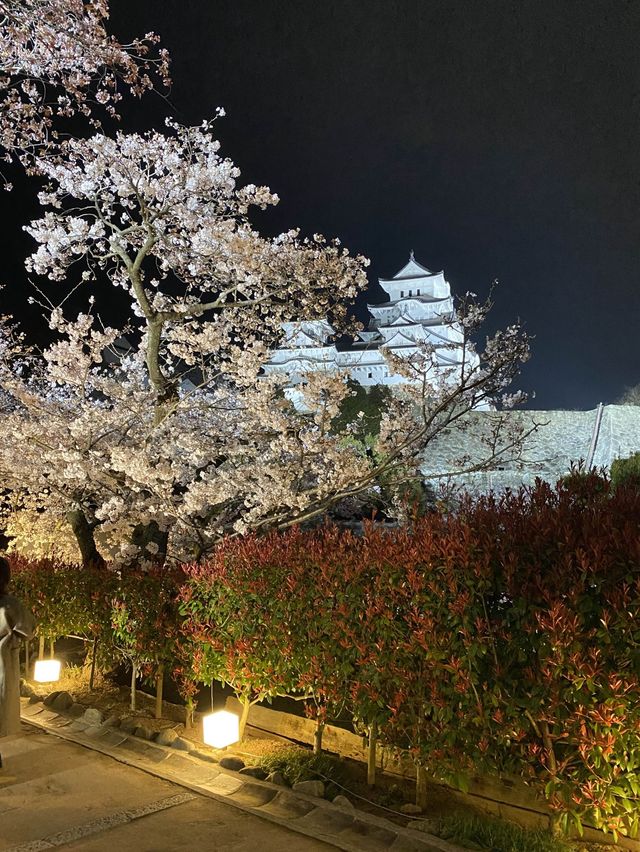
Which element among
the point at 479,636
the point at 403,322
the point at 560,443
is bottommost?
the point at 479,636

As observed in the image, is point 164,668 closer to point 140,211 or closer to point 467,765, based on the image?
point 467,765

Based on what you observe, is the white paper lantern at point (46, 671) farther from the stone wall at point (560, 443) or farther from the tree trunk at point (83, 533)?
the stone wall at point (560, 443)

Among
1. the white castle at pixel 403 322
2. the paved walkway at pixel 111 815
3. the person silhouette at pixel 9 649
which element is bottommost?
the paved walkway at pixel 111 815

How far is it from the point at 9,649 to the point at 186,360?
3.78 metres

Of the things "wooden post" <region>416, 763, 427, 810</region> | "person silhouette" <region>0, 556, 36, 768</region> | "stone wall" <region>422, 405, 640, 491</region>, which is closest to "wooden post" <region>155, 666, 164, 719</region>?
"person silhouette" <region>0, 556, 36, 768</region>

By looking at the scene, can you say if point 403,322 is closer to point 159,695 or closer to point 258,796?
point 159,695

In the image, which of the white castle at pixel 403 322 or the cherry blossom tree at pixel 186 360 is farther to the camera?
the white castle at pixel 403 322

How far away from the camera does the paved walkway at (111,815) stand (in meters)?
2.85

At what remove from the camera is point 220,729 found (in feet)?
13.2

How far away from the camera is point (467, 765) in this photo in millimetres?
2854

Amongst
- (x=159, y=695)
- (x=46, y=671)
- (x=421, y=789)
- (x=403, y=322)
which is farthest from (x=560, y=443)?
(x=421, y=789)

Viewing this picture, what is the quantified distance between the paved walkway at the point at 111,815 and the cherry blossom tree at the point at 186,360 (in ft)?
8.92

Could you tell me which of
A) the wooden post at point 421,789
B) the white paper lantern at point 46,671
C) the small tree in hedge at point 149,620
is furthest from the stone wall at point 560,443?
the wooden post at point 421,789

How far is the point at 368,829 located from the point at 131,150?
6.24m
